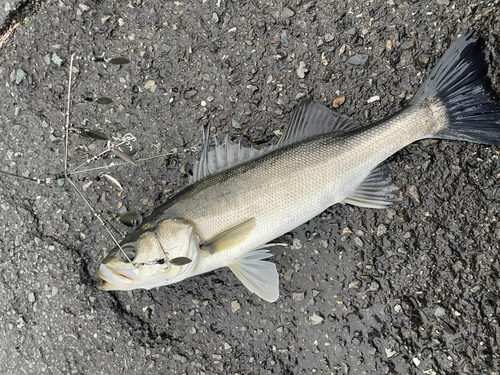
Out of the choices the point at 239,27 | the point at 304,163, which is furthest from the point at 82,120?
the point at 304,163

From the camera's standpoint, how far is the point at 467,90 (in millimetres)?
2305

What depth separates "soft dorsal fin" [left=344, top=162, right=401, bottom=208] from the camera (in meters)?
2.46

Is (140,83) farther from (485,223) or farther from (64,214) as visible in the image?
(485,223)

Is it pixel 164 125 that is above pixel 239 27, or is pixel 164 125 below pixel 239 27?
below

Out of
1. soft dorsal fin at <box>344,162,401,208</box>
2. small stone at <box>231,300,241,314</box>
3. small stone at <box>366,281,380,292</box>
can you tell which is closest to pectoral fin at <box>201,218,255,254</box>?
small stone at <box>231,300,241,314</box>

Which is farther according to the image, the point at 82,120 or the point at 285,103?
the point at 82,120

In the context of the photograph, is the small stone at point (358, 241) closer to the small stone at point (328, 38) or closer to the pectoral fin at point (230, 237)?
the pectoral fin at point (230, 237)

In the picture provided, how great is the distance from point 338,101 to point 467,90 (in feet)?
2.64

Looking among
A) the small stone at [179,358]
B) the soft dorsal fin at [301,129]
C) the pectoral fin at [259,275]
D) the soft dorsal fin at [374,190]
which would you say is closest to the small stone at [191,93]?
the soft dorsal fin at [301,129]

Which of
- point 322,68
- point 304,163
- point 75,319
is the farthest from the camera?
point 75,319

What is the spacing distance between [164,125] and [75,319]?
1651 millimetres

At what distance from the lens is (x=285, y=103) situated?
2.69m

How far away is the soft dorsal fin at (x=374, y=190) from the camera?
2465 millimetres

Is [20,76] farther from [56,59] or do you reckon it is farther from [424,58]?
[424,58]
